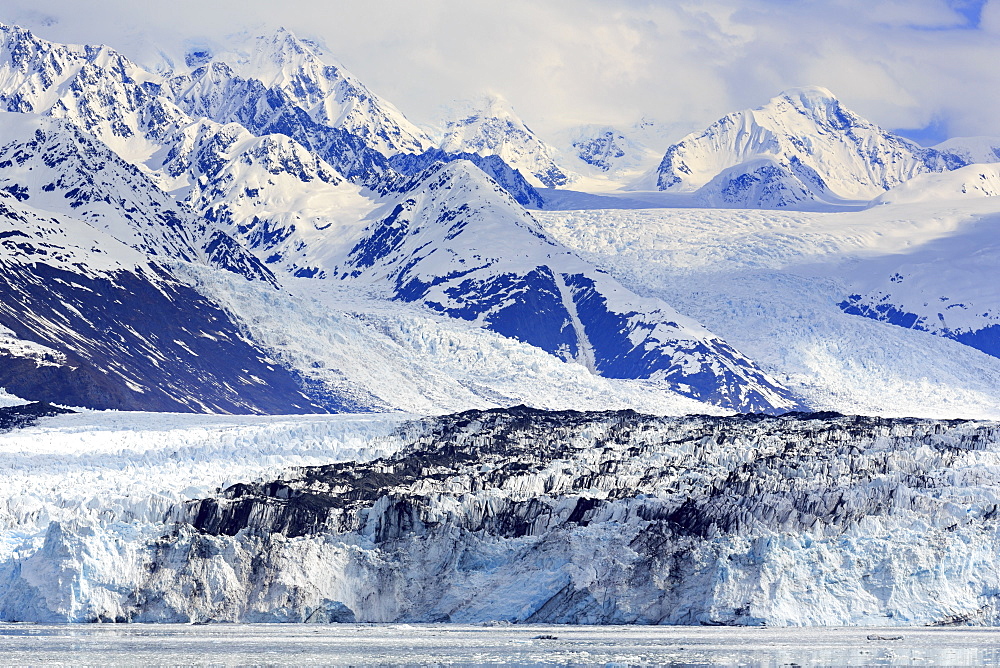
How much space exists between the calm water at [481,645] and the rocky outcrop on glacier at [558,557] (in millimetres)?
2627

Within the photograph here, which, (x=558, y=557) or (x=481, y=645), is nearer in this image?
(x=481, y=645)

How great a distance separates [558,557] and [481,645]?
15800mm

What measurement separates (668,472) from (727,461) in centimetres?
743

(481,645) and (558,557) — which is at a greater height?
(558,557)

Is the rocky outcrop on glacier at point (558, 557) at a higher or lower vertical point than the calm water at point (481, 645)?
higher

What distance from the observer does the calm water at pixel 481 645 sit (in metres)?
Result: 130

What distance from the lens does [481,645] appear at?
5492 inches

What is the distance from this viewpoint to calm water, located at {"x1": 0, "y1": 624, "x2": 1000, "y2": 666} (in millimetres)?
130500

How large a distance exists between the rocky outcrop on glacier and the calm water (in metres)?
2.63

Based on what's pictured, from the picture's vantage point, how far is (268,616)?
155 metres

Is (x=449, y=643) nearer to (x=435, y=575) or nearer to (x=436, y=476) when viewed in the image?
(x=435, y=575)

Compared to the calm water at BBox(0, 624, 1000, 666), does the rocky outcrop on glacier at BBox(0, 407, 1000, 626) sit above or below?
above

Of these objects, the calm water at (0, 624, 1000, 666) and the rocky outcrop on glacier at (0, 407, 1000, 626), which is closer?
the calm water at (0, 624, 1000, 666)

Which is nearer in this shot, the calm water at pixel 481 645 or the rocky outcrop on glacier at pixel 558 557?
the calm water at pixel 481 645
